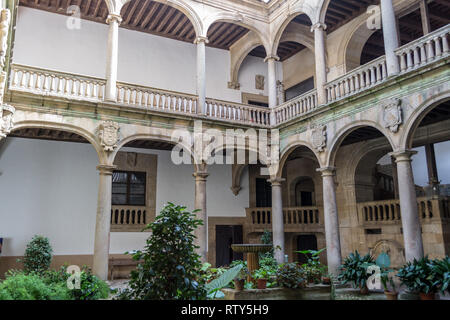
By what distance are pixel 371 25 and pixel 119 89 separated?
802cm

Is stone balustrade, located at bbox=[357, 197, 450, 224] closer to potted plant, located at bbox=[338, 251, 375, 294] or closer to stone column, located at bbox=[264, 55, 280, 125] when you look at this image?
potted plant, located at bbox=[338, 251, 375, 294]

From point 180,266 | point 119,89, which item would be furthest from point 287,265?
point 119,89

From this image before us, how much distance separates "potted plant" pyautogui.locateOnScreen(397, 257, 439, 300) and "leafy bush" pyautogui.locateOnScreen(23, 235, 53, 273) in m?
9.10

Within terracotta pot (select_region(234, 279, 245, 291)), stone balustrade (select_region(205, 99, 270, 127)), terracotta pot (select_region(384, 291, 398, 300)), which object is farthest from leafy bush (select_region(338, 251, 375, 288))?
stone balustrade (select_region(205, 99, 270, 127))

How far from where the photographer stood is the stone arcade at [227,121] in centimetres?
945

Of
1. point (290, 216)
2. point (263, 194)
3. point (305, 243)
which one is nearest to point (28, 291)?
point (290, 216)

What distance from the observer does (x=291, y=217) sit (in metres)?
14.1

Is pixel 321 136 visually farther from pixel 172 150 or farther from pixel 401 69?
pixel 172 150

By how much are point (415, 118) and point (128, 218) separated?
955cm

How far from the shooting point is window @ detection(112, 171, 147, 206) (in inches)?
525

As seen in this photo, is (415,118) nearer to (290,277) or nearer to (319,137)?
(319,137)

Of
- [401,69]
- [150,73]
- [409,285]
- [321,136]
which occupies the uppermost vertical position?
[150,73]

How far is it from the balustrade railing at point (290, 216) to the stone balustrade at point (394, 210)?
1.67 meters
